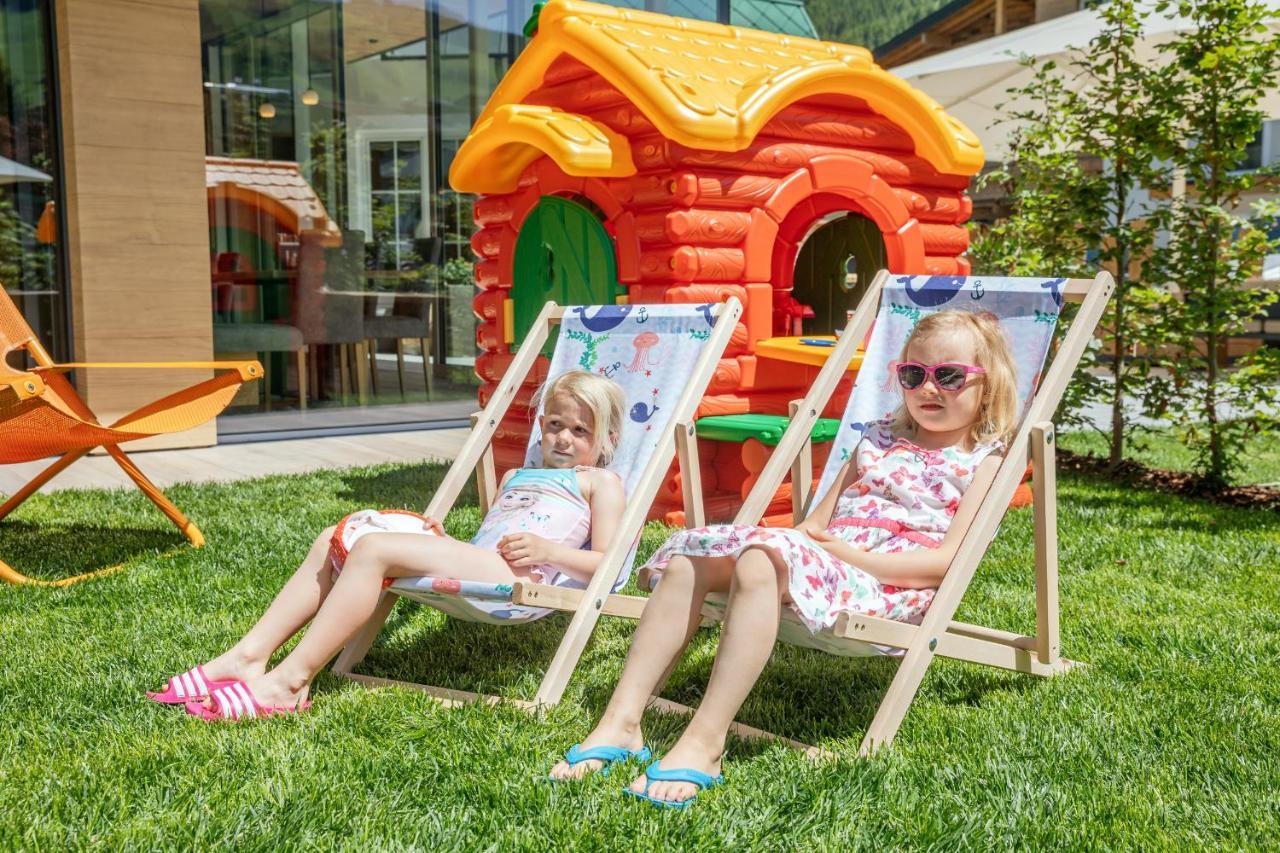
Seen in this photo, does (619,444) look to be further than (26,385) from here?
No

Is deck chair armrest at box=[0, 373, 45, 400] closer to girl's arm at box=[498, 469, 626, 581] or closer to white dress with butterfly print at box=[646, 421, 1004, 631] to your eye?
girl's arm at box=[498, 469, 626, 581]

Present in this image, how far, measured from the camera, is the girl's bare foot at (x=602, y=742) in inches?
103

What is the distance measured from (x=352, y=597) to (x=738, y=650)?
1008 mm

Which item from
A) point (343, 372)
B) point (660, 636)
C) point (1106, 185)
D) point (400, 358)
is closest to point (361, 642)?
point (660, 636)

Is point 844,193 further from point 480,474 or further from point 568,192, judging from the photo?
point 480,474

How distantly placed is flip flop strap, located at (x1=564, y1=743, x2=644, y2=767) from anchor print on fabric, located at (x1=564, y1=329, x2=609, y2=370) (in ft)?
5.24

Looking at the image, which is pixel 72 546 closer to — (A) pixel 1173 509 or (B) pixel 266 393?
(B) pixel 266 393

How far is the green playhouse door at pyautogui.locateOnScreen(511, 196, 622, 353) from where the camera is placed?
5551 millimetres

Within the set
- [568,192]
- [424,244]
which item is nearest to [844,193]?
[568,192]

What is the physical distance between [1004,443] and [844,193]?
9.00 feet

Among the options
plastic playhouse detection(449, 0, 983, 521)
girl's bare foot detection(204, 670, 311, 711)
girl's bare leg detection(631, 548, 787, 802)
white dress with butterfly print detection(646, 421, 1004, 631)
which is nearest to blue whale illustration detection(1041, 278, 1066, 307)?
white dress with butterfly print detection(646, 421, 1004, 631)

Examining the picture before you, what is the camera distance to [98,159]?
25.0ft

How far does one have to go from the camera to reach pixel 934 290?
12.0 ft

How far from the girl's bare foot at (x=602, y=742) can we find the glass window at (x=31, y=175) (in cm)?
645
